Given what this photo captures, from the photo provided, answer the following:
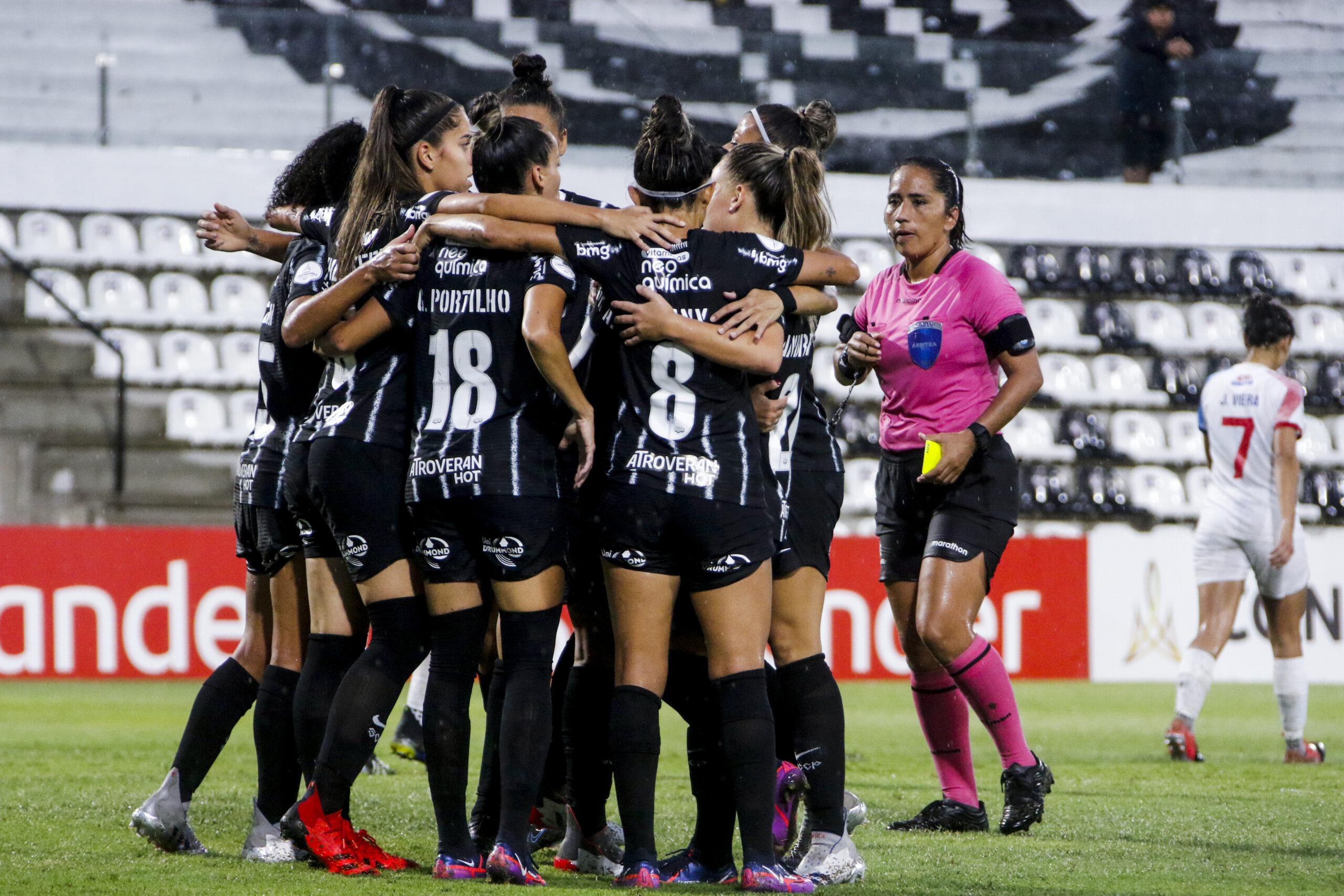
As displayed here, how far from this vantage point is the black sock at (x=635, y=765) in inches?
114

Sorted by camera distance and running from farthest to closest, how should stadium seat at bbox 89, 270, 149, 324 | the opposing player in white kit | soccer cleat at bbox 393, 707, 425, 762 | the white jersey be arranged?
stadium seat at bbox 89, 270, 149, 324 < the white jersey < the opposing player in white kit < soccer cleat at bbox 393, 707, 425, 762

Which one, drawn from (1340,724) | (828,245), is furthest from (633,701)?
(1340,724)

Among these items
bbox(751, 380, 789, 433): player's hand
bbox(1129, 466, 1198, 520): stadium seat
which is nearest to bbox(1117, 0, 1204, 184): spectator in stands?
bbox(1129, 466, 1198, 520): stadium seat

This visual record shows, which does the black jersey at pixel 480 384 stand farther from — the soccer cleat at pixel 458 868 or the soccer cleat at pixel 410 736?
the soccer cleat at pixel 410 736

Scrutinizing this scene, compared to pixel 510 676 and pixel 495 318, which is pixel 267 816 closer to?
pixel 510 676

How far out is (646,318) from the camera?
116 inches

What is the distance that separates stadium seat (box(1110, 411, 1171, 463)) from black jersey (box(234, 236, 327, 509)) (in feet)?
32.6

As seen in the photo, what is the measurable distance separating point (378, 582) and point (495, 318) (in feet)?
2.12

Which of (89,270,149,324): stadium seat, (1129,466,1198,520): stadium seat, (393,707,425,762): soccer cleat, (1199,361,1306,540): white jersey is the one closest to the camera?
(393,707,425,762): soccer cleat

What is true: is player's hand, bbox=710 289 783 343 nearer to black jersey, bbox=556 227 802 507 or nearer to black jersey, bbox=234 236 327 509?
black jersey, bbox=556 227 802 507

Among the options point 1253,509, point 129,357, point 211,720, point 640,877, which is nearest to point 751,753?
point 640,877

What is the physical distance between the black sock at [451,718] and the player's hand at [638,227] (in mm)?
874

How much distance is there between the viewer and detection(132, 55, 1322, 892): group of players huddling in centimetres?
295

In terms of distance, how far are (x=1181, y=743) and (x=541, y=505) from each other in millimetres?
3876
